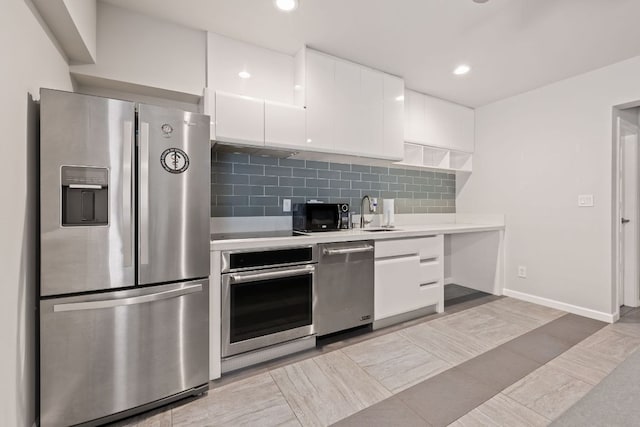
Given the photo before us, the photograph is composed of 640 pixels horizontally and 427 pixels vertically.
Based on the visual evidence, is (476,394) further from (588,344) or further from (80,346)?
(80,346)

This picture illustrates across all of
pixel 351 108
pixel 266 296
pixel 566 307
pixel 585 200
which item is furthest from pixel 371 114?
pixel 566 307

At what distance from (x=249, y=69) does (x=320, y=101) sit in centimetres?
64

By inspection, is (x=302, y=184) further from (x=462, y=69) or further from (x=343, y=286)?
(x=462, y=69)

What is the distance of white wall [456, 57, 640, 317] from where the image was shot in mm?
2818

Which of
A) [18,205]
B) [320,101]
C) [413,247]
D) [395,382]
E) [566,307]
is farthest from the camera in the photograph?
[566,307]

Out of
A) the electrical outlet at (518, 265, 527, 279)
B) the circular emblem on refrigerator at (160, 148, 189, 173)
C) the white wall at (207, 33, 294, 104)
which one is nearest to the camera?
the circular emblem on refrigerator at (160, 148, 189, 173)

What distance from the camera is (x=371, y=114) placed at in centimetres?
285

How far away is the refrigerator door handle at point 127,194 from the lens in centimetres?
150

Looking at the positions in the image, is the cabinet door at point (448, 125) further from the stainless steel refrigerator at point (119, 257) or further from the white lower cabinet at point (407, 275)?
the stainless steel refrigerator at point (119, 257)

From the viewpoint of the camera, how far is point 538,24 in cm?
214

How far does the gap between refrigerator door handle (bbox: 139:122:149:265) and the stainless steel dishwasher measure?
1.19m

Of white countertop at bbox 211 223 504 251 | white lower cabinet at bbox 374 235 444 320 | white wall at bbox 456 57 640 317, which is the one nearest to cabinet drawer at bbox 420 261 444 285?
white lower cabinet at bbox 374 235 444 320

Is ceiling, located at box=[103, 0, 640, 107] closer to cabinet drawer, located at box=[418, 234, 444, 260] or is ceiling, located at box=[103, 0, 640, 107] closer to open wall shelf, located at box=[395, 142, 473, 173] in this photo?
open wall shelf, located at box=[395, 142, 473, 173]

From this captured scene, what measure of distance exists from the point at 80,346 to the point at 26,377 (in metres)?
0.23
